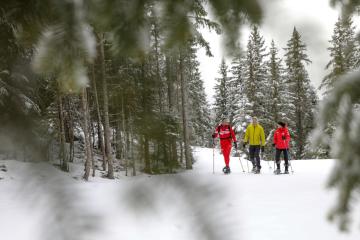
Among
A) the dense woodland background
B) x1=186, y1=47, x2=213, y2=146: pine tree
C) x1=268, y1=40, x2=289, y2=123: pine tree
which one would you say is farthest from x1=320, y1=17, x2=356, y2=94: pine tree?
x1=186, y1=47, x2=213, y2=146: pine tree

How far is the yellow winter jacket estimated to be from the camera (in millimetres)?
13055

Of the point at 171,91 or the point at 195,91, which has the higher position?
the point at 195,91

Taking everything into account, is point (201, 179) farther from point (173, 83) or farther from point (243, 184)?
point (243, 184)

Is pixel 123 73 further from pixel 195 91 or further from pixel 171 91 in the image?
pixel 195 91

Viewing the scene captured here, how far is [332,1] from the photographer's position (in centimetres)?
177

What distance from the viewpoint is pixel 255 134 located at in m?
13.1

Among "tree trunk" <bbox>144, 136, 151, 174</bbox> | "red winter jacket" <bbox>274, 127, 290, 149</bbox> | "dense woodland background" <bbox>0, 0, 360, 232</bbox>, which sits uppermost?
"red winter jacket" <bbox>274, 127, 290, 149</bbox>

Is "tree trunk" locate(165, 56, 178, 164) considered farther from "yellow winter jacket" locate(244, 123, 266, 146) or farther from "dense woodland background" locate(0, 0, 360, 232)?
"yellow winter jacket" locate(244, 123, 266, 146)

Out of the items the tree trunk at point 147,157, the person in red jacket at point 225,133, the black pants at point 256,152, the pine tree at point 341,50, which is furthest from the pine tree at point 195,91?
the black pants at point 256,152

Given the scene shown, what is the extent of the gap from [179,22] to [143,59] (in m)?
0.19

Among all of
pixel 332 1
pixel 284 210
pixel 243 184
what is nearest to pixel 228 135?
pixel 243 184

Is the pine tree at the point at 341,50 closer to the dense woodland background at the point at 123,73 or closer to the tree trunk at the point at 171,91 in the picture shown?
the dense woodland background at the point at 123,73

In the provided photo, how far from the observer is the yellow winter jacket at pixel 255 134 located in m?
13.1

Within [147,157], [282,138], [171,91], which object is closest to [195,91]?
[171,91]
